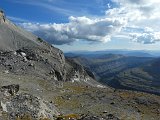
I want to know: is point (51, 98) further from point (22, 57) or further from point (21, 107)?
point (22, 57)

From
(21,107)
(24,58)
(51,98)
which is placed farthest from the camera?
(24,58)

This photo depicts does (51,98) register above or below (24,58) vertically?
below

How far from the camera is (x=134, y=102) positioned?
79.9m

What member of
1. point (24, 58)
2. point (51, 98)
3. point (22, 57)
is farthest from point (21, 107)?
point (22, 57)

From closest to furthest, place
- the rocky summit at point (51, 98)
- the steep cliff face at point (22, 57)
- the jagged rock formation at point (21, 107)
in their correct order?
the jagged rock formation at point (21, 107) → the rocky summit at point (51, 98) → the steep cliff face at point (22, 57)

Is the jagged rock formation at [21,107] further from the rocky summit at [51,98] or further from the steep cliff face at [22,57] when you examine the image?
the steep cliff face at [22,57]

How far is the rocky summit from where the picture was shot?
4897 cm

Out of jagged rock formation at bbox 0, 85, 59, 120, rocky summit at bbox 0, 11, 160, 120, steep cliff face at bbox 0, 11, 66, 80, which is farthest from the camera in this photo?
steep cliff face at bbox 0, 11, 66, 80

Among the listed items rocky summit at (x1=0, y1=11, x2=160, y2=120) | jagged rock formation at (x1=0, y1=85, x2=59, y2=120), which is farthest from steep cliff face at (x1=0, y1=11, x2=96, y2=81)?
jagged rock formation at (x1=0, y1=85, x2=59, y2=120)

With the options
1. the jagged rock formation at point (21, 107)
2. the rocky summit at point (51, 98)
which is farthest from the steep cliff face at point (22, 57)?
the jagged rock formation at point (21, 107)

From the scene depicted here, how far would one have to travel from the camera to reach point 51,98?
252ft

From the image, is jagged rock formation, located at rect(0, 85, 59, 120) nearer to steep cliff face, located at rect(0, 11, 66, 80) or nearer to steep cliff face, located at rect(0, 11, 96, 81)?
steep cliff face, located at rect(0, 11, 96, 81)

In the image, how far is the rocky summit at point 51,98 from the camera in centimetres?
4897

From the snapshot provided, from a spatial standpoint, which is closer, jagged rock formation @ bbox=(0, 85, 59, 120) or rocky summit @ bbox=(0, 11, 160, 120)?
jagged rock formation @ bbox=(0, 85, 59, 120)
